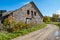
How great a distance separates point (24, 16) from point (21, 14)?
1.20m

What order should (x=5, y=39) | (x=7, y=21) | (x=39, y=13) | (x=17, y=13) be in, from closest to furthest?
1. (x=5, y=39)
2. (x=7, y=21)
3. (x=17, y=13)
4. (x=39, y=13)

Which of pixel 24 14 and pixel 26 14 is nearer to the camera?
pixel 24 14

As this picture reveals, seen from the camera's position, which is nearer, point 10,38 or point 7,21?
point 10,38

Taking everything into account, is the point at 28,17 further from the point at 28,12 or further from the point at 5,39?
the point at 5,39

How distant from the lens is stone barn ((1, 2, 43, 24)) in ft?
105

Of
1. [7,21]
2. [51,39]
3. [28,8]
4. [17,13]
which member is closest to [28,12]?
[28,8]

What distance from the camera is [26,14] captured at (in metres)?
35.1

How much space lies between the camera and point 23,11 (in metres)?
34.2

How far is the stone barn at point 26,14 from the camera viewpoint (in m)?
31.9

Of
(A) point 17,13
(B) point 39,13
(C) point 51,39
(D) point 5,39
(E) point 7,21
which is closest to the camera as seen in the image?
(D) point 5,39

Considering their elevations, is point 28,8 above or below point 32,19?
above

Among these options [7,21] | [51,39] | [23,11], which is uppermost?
[23,11]

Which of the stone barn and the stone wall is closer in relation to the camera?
the stone barn

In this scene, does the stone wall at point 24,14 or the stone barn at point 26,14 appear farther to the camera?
the stone wall at point 24,14
